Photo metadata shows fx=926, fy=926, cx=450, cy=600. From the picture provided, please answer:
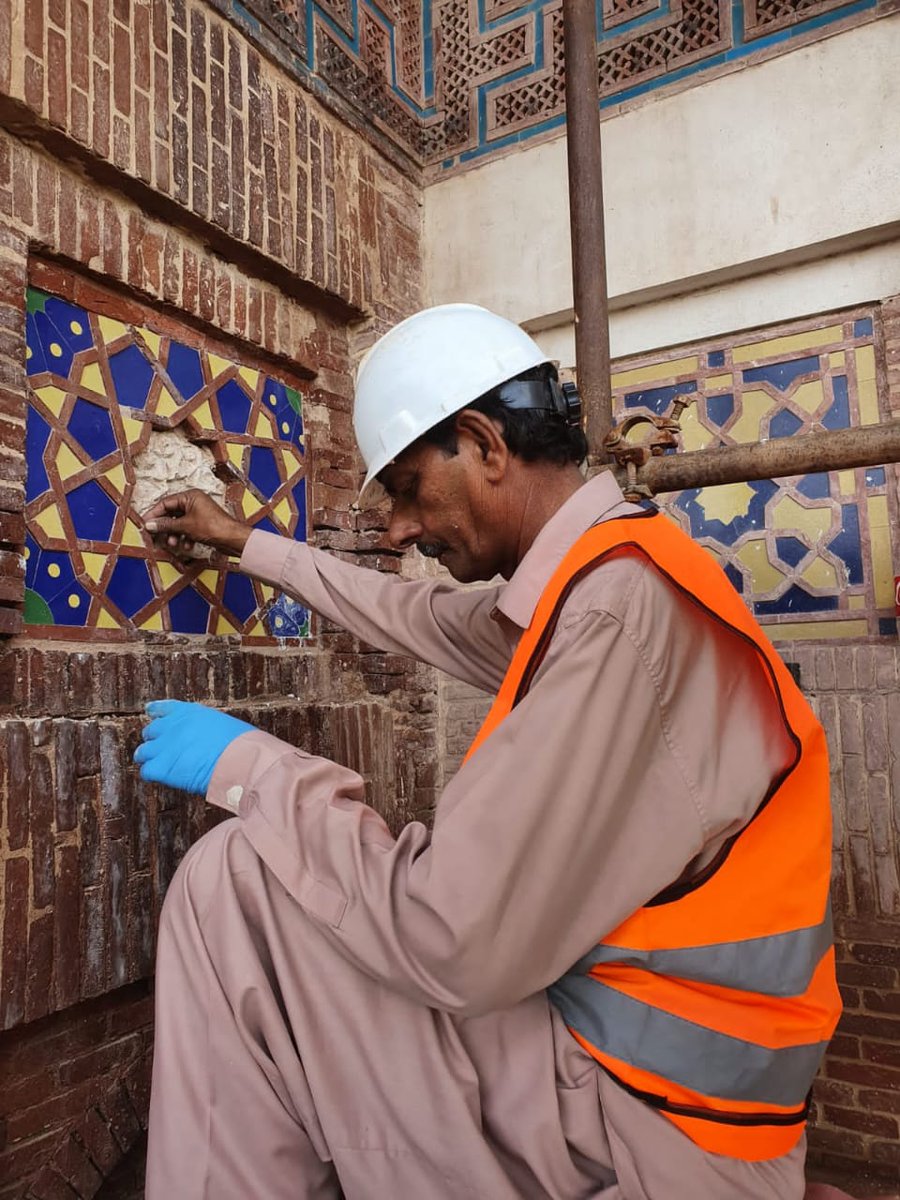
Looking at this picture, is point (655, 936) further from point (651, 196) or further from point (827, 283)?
point (651, 196)

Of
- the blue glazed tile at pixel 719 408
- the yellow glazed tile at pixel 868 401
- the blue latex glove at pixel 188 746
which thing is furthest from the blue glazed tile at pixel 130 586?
the yellow glazed tile at pixel 868 401

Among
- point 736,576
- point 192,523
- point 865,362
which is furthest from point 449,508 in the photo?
point 865,362

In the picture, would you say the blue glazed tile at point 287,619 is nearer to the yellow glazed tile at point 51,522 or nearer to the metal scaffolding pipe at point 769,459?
the yellow glazed tile at point 51,522

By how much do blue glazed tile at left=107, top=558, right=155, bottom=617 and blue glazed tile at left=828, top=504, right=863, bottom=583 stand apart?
1.90 metres

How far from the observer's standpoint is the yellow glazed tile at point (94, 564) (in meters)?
2.10

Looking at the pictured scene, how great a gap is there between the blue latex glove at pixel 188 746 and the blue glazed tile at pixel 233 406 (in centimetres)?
107

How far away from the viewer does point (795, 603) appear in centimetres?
273

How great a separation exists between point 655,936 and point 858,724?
5.02 ft

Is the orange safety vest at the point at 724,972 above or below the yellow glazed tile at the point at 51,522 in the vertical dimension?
below

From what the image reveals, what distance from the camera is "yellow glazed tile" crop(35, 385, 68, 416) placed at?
2.02 metres

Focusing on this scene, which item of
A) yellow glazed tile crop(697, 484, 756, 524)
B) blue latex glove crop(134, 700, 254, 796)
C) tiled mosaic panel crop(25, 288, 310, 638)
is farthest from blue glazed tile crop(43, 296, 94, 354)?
yellow glazed tile crop(697, 484, 756, 524)

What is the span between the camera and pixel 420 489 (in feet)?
5.82

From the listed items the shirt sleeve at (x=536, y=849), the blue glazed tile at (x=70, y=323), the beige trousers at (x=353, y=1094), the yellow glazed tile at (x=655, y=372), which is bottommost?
the beige trousers at (x=353, y=1094)

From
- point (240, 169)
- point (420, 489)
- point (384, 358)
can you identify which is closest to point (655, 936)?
point (420, 489)
